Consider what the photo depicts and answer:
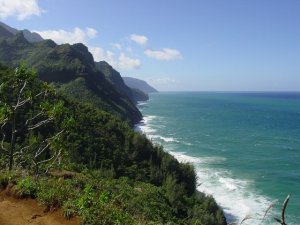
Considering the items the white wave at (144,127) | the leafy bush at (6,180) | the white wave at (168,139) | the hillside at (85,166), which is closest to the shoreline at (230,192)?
the hillside at (85,166)

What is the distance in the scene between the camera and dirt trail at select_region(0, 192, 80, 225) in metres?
12.5

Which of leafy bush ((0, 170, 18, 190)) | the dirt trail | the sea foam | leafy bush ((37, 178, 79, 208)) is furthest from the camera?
the sea foam

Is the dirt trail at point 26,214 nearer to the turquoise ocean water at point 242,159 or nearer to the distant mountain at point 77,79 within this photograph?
the turquoise ocean water at point 242,159

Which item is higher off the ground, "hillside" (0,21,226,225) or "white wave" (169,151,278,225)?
"hillside" (0,21,226,225)

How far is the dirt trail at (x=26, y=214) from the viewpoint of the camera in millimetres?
→ 12477

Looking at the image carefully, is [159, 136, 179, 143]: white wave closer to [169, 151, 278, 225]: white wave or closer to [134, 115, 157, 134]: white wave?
[134, 115, 157, 134]: white wave

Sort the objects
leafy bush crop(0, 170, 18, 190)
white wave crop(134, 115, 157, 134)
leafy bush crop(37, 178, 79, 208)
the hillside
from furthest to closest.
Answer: white wave crop(134, 115, 157, 134) < leafy bush crop(0, 170, 18, 190) < the hillside < leafy bush crop(37, 178, 79, 208)

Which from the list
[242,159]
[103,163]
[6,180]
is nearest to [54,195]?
[6,180]

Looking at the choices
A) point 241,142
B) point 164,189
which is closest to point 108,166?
point 164,189

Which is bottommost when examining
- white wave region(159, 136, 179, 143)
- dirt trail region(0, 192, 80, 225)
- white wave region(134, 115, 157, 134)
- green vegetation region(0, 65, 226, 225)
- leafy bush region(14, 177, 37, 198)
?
white wave region(159, 136, 179, 143)

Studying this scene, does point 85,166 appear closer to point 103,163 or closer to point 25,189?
point 103,163

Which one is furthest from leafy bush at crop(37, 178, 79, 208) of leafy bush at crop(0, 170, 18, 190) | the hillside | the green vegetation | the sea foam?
the sea foam

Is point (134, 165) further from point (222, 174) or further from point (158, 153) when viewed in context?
point (222, 174)

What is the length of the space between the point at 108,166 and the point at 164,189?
11030mm
